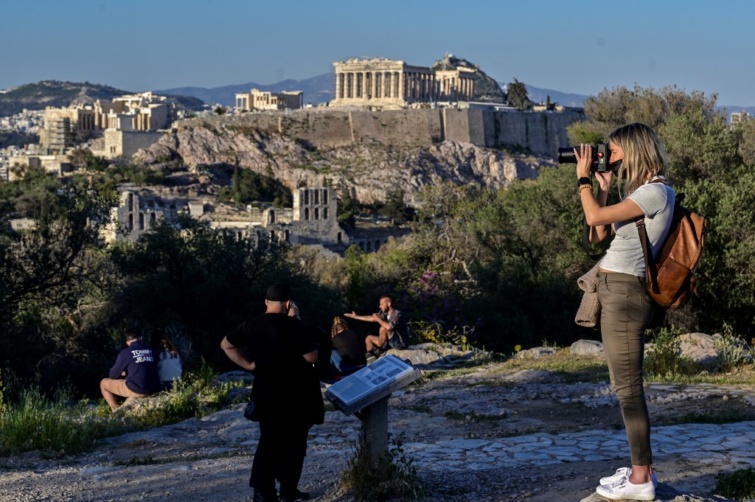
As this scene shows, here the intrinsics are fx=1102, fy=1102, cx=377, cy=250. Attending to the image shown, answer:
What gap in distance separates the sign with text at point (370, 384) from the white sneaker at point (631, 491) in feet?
3.22

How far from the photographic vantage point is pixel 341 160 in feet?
219

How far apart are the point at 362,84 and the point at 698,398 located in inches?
2998

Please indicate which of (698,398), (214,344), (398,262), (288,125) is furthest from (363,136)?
(698,398)

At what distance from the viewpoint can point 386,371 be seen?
4.96 m

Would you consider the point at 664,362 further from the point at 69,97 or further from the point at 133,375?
the point at 69,97

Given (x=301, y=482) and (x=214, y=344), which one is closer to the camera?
(x=301, y=482)

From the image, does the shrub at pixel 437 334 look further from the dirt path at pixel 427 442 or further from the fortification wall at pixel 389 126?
the fortification wall at pixel 389 126

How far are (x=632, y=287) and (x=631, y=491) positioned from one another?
0.79 m

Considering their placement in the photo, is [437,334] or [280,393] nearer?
[280,393]

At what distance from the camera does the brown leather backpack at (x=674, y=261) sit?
13.6 ft

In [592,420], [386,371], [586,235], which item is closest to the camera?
[586,235]

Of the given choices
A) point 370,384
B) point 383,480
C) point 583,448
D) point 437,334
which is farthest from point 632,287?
point 437,334

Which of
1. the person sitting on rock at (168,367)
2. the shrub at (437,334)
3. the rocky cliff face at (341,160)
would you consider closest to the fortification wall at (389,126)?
the rocky cliff face at (341,160)

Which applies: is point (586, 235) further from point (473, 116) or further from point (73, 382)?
point (473, 116)
